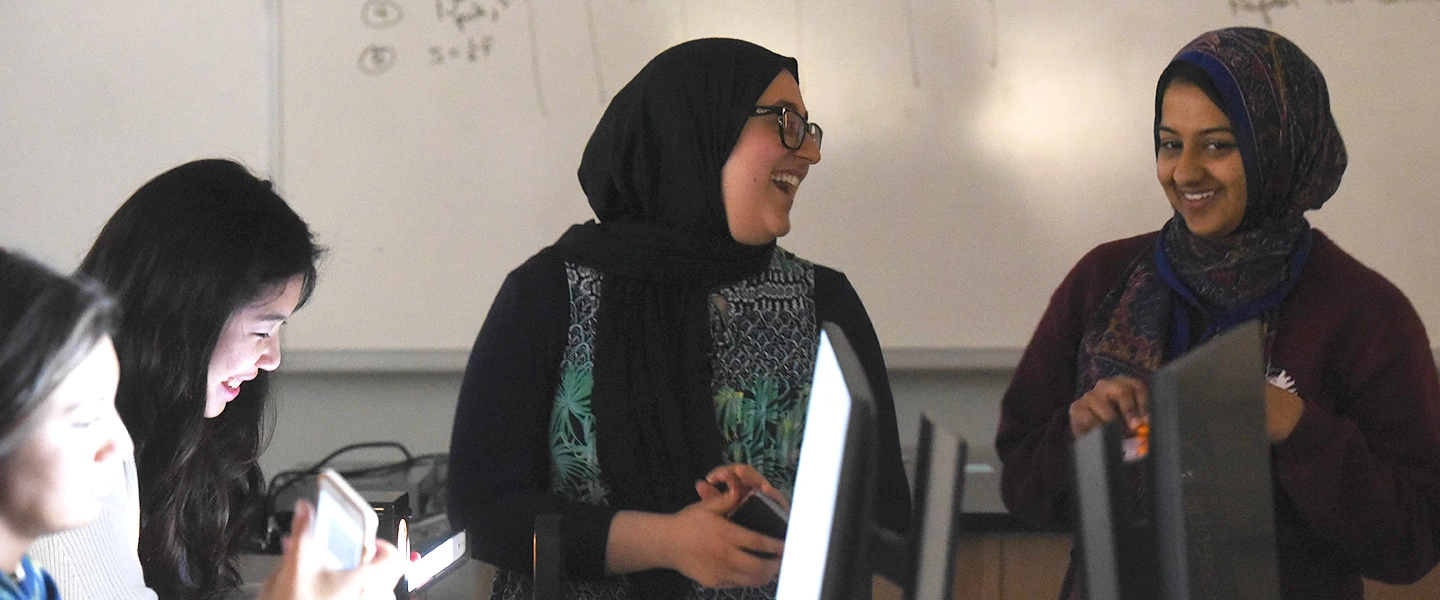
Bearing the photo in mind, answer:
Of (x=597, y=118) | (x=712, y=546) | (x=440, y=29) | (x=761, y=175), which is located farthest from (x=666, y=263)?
(x=440, y=29)

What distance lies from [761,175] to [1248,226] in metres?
0.52

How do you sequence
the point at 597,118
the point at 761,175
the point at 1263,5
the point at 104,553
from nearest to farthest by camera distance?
the point at 104,553
the point at 761,175
the point at 1263,5
the point at 597,118

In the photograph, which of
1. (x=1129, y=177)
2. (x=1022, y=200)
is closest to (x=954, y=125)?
(x=1022, y=200)

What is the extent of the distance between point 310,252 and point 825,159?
1.16 meters

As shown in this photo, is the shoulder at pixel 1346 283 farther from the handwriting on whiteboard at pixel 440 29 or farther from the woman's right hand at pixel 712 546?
the handwriting on whiteboard at pixel 440 29

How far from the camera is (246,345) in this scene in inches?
49.0

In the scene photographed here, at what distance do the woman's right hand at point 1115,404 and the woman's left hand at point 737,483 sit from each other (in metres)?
0.30

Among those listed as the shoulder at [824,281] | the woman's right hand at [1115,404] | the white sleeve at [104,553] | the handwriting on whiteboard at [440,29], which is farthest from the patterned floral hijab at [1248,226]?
the handwriting on whiteboard at [440,29]

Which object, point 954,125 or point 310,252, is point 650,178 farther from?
point 954,125

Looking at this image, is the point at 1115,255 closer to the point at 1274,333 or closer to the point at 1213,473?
the point at 1274,333

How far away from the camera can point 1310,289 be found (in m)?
1.32

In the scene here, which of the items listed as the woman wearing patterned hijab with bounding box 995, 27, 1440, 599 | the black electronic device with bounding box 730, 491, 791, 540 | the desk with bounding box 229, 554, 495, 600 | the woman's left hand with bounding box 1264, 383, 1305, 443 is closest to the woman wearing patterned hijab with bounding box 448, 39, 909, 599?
the black electronic device with bounding box 730, 491, 791, 540

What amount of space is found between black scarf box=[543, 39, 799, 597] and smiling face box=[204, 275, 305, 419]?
1.03 feet

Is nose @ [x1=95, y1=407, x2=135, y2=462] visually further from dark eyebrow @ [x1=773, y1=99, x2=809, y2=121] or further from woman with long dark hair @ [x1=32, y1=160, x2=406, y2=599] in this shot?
dark eyebrow @ [x1=773, y1=99, x2=809, y2=121]
